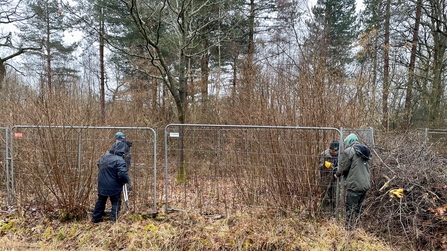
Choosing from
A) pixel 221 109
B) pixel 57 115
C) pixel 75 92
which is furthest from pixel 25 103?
pixel 221 109

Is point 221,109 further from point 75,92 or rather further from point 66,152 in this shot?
point 66,152

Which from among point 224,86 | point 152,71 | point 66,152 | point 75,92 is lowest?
point 66,152

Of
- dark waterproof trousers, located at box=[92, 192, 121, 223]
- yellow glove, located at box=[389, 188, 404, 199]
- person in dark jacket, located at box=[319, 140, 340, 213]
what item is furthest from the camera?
dark waterproof trousers, located at box=[92, 192, 121, 223]

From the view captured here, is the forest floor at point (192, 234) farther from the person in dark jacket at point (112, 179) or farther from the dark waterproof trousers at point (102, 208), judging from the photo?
the person in dark jacket at point (112, 179)

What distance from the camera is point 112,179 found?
4.29 m

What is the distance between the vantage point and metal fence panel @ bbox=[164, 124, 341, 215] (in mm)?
4449

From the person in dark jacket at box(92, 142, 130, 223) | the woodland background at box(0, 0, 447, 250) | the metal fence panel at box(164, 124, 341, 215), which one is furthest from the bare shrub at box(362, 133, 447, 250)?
the person in dark jacket at box(92, 142, 130, 223)

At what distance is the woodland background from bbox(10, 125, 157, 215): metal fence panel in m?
0.30

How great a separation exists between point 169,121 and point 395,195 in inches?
365

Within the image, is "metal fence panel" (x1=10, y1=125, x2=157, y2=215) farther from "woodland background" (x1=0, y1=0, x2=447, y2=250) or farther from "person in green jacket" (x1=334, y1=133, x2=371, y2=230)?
"person in green jacket" (x1=334, y1=133, x2=371, y2=230)

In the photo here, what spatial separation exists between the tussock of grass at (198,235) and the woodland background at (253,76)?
0.03 m

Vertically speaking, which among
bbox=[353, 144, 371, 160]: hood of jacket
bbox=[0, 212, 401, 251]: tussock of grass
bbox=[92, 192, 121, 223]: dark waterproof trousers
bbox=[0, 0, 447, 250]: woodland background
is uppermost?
bbox=[0, 0, 447, 250]: woodland background

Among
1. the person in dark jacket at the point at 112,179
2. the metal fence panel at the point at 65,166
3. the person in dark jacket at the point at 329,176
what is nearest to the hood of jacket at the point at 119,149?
the person in dark jacket at the point at 112,179

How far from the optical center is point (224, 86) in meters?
11.1
